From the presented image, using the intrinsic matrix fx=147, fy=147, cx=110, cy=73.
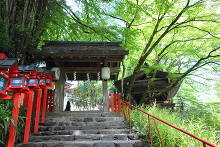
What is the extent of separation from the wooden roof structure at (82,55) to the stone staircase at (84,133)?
278cm

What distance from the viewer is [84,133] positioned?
5.40 metres

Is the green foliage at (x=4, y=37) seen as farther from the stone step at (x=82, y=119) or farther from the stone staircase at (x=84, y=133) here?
the stone step at (x=82, y=119)

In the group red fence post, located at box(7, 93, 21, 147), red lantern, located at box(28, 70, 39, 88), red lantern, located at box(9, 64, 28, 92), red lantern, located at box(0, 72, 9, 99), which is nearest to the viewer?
red lantern, located at box(0, 72, 9, 99)

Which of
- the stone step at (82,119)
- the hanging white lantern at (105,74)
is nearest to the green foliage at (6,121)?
the stone step at (82,119)

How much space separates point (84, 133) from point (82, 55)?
3.51 m

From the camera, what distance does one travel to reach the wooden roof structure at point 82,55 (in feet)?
22.6

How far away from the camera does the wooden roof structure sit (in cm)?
689

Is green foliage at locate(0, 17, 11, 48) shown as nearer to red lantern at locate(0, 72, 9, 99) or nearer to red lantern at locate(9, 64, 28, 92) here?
red lantern at locate(9, 64, 28, 92)

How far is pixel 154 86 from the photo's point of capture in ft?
39.9

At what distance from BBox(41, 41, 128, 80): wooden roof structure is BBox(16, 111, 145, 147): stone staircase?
2.78 meters

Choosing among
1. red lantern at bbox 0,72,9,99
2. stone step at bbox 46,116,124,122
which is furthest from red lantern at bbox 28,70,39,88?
stone step at bbox 46,116,124,122

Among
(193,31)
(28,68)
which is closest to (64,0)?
(28,68)

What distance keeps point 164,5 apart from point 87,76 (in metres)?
6.88

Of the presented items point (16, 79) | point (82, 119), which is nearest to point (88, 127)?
point (82, 119)
